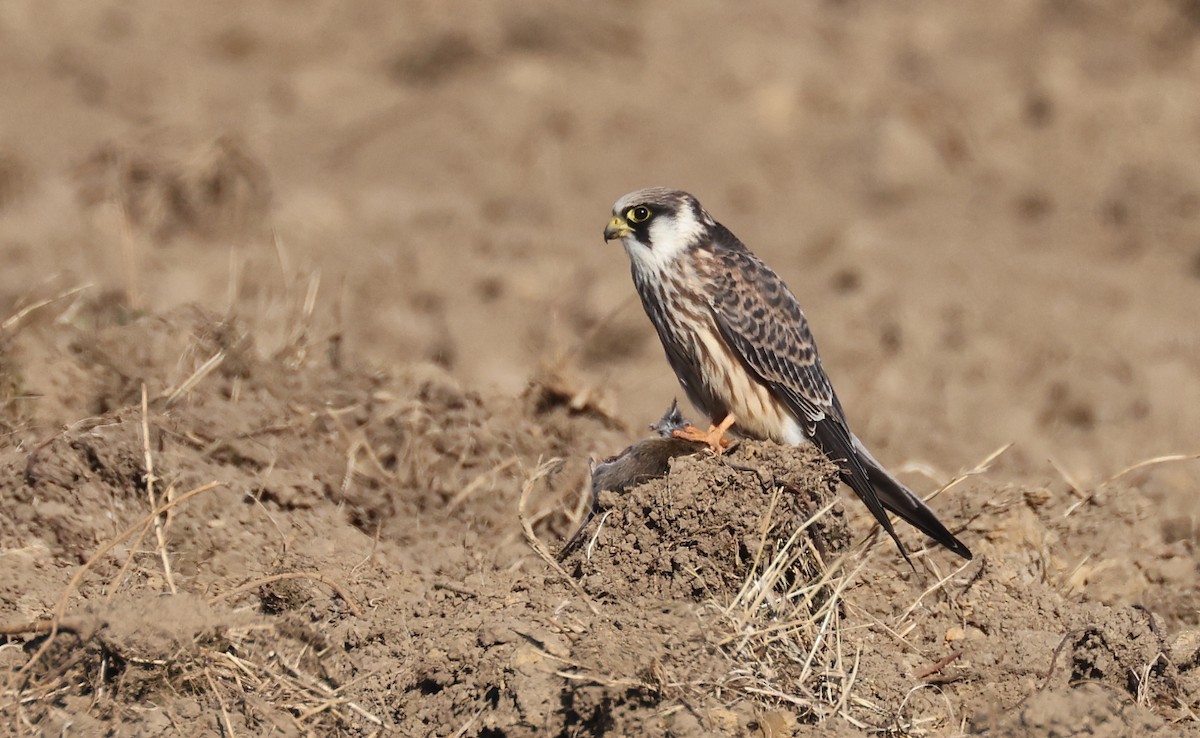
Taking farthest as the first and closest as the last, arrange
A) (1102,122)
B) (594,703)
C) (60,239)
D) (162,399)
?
1. (1102,122)
2. (60,239)
3. (162,399)
4. (594,703)

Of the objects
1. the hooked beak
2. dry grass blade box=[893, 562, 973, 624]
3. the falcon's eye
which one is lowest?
dry grass blade box=[893, 562, 973, 624]

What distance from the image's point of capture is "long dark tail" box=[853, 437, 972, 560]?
419 centimetres

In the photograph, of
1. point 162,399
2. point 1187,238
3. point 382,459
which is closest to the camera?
point 162,399

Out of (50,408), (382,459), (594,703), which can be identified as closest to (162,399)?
(50,408)

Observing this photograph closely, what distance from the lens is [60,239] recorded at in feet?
25.5

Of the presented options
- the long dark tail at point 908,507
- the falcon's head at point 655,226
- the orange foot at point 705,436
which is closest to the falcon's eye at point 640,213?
the falcon's head at point 655,226

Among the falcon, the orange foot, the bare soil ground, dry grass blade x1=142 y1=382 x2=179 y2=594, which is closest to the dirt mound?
the bare soil ground

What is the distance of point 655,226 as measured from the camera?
15.6 feet

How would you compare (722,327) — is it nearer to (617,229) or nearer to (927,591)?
(617,229)

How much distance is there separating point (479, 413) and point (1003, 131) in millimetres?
6366

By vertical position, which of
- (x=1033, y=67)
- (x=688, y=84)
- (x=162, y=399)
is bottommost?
(x=162, y=399)

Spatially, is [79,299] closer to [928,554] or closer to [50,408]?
[50,408]

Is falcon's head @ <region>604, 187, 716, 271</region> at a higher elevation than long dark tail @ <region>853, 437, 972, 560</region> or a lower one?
higher

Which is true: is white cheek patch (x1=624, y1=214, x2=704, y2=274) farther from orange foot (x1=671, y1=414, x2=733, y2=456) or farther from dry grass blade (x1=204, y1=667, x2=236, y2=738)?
dry grass blade (x1=204, y1=667, x2=236, y2=738)
